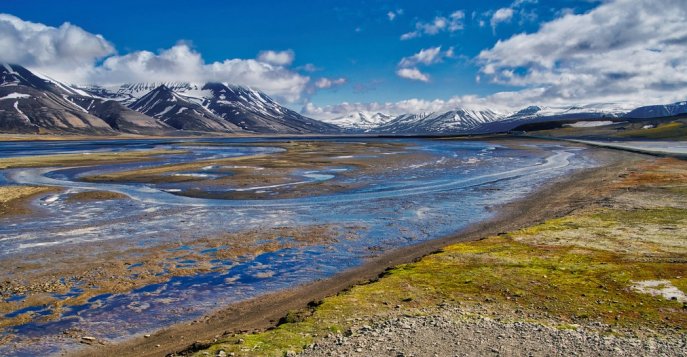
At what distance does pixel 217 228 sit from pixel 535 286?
2260 centimetres

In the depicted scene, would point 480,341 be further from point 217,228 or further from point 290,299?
point 217,228

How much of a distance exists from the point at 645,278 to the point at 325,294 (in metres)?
13.5

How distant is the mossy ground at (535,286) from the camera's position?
53.0ft

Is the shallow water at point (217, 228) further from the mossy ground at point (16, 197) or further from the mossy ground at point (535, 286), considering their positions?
the mossy ground at point (535, 286)

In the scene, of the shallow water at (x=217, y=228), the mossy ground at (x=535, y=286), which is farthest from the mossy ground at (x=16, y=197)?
the mossy ground at (x=535, y=286)

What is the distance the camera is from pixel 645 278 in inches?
826

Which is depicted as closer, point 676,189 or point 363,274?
point 363,274

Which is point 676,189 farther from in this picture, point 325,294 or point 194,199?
point 194,199

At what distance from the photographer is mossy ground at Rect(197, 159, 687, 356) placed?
1616 cm

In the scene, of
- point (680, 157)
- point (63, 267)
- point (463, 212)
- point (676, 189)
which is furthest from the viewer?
point (680, 157)

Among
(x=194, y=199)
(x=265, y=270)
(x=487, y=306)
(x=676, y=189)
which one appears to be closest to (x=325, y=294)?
(x=265, y=270)

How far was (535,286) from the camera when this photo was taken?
20.5 metres

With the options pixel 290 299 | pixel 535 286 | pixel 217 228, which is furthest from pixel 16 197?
pixel 535 286

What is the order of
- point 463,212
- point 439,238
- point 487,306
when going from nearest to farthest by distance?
point 487,306, point 439,238, point 463,212
